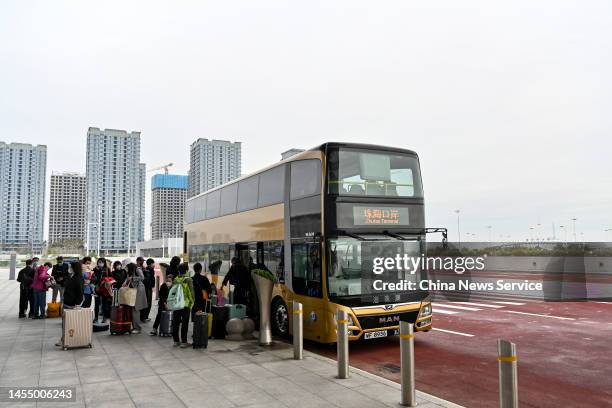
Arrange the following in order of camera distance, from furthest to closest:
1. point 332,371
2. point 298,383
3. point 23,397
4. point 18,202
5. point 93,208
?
point 18,202 < point 93,208 < point 332,371 < point 298,383 < point 23,397

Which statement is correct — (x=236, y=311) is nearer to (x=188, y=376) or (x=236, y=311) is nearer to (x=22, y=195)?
(x=188, y=376)

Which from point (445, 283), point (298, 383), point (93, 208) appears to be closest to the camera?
point (298, 383)

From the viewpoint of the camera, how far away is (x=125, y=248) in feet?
298

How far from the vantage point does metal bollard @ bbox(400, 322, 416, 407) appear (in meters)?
5.50

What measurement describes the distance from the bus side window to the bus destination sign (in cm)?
102

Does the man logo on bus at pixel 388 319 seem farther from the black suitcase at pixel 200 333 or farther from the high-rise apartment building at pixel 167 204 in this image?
the high-rise apartment building at pixel 167 204

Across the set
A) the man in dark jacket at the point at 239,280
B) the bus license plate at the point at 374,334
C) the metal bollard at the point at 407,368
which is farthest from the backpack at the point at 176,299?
the metal bollard at the point at 407,368

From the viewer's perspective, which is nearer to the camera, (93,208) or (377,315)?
(377,315)

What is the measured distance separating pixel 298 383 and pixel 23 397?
12.3 feet

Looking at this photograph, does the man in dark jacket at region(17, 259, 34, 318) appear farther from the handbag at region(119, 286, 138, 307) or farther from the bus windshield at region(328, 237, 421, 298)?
the bus windshield at region(328, 237, 421, 298)

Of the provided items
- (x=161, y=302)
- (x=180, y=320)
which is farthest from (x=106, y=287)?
(x=180, y=320)

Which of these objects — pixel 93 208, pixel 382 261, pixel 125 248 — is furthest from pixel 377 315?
pixel 125 248

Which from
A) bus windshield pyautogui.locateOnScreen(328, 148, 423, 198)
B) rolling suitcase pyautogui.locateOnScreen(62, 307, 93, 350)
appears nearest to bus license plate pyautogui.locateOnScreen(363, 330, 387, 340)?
bus windshield pyautogui.locateOnScreen(328, 148, 423, 198)

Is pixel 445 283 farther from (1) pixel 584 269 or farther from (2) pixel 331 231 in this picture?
(2) pixel 331 231
